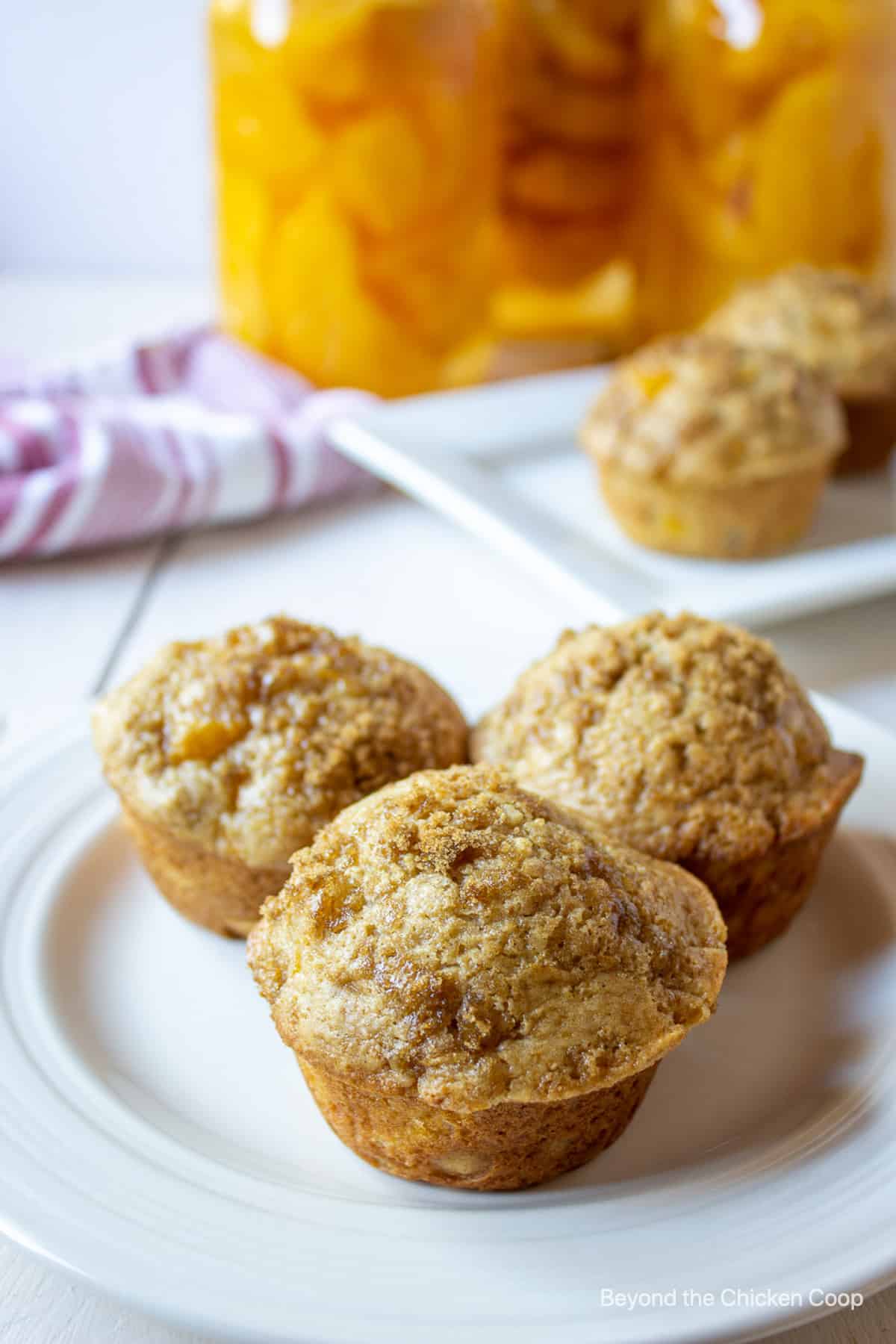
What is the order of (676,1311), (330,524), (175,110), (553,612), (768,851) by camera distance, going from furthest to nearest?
(175,110), (330,524), (553,612), (768,851), (676,1311)

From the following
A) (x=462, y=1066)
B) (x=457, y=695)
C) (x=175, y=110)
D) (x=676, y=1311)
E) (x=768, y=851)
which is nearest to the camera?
(x=676, y=1311)

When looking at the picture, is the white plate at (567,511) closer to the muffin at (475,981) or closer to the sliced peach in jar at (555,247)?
the sliced peach in jar at (555,247)

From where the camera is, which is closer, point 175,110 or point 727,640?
point 727,640

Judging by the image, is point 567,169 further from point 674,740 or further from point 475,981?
point 475,981

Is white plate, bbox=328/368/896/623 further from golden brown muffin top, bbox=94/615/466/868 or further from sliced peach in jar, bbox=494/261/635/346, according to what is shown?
golden brown muffin top, bbox=94/615/466/868

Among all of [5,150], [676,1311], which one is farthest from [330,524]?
Result: [5,150]

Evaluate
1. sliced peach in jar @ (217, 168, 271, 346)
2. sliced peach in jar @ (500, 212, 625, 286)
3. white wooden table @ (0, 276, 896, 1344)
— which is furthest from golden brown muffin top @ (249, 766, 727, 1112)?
sliced peach in jar @ (500, 212, 625, 286)

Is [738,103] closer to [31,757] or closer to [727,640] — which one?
[727,640]
